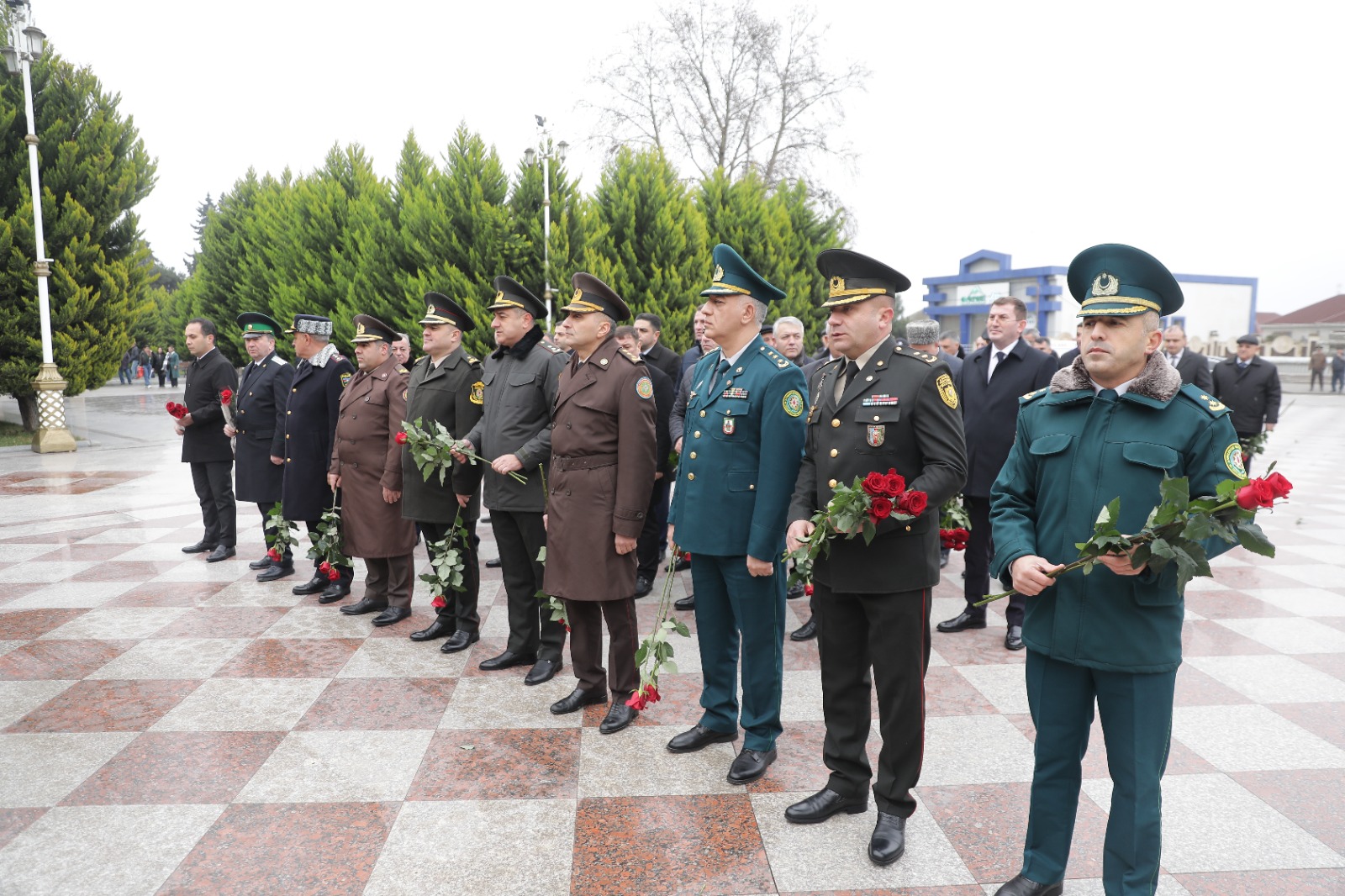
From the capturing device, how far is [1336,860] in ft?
9.80

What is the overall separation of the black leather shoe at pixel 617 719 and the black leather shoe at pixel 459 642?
1417 mm

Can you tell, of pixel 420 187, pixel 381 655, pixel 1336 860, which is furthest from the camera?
Answer: pixel 420 187

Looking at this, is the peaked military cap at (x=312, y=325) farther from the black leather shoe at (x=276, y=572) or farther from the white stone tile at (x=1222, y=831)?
the white stone tile at (x=1222, y=831)

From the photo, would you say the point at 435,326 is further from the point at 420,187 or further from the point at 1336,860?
the point at 420,187

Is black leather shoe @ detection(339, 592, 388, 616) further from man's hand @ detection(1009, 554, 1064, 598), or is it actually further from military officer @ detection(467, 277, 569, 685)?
man's hand @ detection(1009, 554, 1064, 598)

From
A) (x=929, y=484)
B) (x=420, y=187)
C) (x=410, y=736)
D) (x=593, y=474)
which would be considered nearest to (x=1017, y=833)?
(x=929, y=484)

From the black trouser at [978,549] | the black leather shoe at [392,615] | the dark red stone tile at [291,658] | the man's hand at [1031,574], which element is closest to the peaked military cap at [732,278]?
the man's hand at [1031,574]

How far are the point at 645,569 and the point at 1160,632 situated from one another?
4.79 m

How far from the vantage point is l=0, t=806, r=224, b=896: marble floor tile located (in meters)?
2.89

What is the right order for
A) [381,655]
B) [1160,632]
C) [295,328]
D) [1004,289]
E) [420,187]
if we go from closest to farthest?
[1160,632] → [381,655] → [295,328] → [420,187] → [1004,289]

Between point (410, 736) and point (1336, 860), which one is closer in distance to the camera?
point (1336, 860)

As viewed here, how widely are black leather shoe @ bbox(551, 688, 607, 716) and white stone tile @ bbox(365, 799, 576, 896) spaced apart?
89 centimetres

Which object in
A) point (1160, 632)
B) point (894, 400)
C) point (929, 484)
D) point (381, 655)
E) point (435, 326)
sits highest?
point (435, 326)

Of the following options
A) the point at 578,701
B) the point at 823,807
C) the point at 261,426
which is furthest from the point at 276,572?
the point at 823,807
